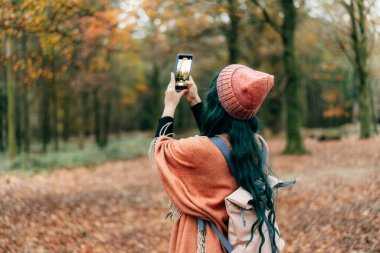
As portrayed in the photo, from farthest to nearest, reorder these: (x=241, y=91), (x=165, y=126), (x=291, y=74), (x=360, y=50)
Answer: (x=291, y=74) < (x=360, y=50) < (x=165, y=126) < (x=241, y=91)

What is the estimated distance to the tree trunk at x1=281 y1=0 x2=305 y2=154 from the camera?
15875 millimetres

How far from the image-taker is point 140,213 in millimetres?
8883

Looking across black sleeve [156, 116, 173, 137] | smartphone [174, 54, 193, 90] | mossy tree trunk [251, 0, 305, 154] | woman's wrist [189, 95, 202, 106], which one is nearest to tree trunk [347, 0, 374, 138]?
mossy tree trunk [251, 0, 305, 154]

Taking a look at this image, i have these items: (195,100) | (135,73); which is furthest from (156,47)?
(195,100)

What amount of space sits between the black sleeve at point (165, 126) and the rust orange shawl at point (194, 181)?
0.05m

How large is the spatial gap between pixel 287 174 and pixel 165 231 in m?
5.67

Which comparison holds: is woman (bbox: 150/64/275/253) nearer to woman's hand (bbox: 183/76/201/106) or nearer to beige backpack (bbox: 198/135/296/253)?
beige backpack (bbox: 198/135/296/253)

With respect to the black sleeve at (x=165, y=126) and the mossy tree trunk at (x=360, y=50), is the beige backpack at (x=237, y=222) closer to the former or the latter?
the black sleeve at (x=165, y=126)

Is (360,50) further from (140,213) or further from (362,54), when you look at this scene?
(140,213)

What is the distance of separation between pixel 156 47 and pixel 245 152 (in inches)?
886

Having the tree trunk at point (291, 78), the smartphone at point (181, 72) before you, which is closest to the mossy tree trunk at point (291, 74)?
the tree trunk at point (291, 78)

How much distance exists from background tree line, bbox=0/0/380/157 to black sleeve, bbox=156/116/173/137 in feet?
15.0

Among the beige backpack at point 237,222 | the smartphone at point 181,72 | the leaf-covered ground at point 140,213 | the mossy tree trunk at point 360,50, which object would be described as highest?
the mossy tree trunk at point 360,50

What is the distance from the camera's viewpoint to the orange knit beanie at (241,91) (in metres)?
2.48
